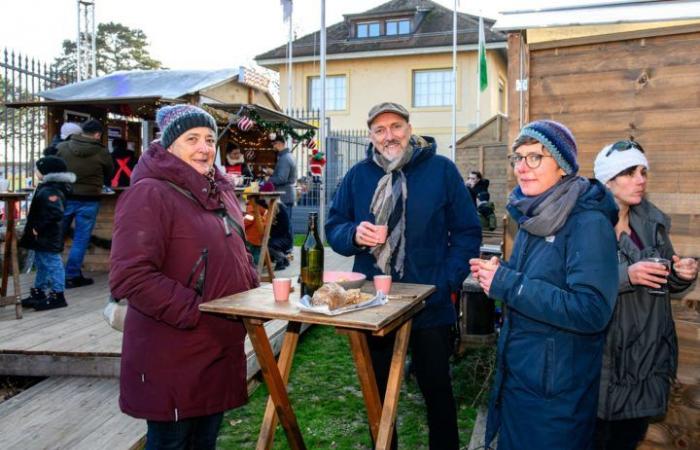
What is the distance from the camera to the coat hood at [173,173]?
228 cm

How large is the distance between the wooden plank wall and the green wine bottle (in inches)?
69.5

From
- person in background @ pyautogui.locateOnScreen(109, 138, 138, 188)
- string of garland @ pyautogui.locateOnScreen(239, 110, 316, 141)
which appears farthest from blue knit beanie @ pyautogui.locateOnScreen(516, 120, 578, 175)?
person in background @ pyautogui.locateOnScreen(109, 138, 138, 188)

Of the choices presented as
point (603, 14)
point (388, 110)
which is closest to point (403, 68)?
point (603, 14)

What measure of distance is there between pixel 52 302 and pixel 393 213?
4.20 meters

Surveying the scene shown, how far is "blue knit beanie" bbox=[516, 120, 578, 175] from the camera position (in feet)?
7.11

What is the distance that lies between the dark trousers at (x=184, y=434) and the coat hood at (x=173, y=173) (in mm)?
843

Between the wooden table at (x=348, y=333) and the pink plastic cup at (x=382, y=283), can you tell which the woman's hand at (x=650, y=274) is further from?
the pink plastic cup at (x=382, y=283)

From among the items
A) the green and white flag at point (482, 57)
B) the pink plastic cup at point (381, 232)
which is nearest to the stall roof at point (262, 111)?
the green and white flag at point (482, 57)

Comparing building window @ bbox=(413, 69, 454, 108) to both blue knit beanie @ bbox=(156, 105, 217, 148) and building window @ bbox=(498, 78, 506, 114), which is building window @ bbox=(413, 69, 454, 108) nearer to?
building window @ bbox=(498, 78, 506, 114)

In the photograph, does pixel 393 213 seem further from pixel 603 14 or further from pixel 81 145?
pixel 81 145

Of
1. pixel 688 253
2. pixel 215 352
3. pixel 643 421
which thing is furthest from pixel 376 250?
pixel 688 253

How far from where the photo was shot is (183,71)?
34.2 feet

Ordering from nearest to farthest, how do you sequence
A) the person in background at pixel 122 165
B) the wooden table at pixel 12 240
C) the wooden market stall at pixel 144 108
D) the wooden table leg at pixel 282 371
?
the wooden table leg at pixel 282 371 < the wooden table at pixel 12 240 < the wooden market stall at pixel 144 108 < the person in background at pixel 122 165

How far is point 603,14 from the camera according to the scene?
9.94ft
